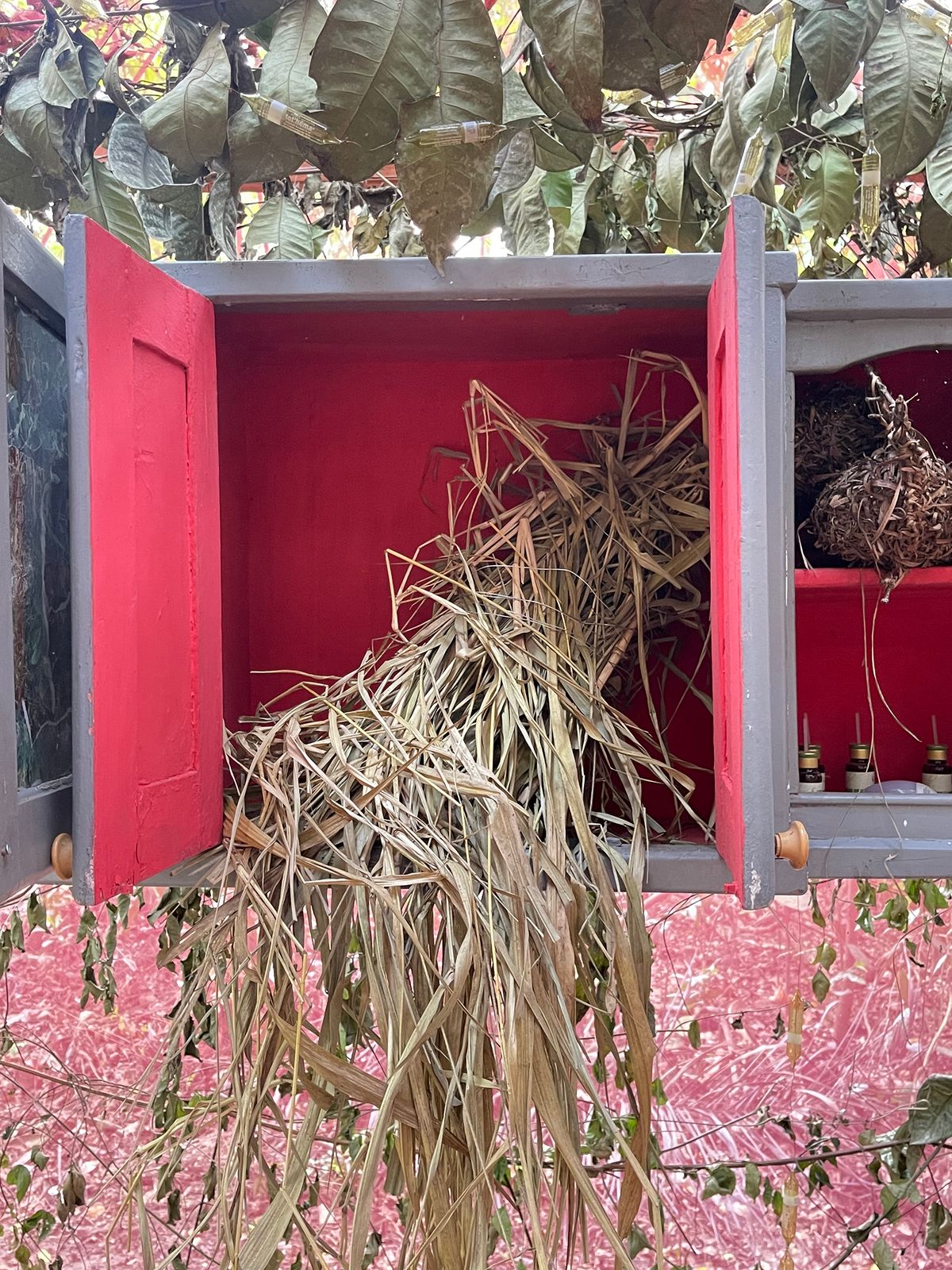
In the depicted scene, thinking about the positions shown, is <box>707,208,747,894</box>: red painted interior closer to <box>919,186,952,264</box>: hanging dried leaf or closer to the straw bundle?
the straw bundle

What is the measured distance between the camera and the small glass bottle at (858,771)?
1.33 m

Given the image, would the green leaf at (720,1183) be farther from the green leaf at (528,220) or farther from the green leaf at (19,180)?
the green leaf at (19,180)

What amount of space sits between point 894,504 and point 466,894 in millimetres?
687

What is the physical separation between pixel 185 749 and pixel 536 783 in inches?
15.9

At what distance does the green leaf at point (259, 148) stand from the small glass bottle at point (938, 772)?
1.15 metres

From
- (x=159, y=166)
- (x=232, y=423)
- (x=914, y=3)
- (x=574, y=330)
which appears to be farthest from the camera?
(x=232, y=423)

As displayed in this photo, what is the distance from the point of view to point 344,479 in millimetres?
1712

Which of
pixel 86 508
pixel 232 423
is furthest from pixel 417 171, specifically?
pixel 232 423

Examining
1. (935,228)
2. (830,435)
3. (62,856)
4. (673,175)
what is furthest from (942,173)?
(62,856)

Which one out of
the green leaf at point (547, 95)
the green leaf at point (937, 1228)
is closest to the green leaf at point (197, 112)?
the green leaf at point (547, 95)

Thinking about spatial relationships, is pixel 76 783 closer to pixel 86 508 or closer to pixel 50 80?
pixel 86 508

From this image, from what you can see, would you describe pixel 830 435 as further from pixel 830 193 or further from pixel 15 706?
pixel 15 706

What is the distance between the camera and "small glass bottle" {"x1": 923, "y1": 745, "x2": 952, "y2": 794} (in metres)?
1.39

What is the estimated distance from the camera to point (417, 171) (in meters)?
0.98
